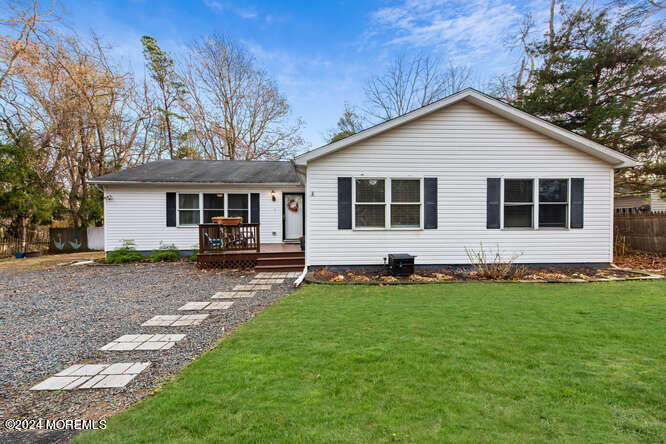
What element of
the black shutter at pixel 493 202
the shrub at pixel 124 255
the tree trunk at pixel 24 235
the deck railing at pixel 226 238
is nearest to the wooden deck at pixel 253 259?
the deck railing at pixel 226 238

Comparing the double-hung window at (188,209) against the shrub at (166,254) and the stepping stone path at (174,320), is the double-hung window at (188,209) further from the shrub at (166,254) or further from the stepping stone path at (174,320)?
the stepping stone path at (174,320)

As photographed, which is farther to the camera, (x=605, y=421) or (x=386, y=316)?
(x=386, y=316)

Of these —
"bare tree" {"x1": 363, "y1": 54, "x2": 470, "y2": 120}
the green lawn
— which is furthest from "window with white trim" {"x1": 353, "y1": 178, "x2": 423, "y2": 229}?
"bare tree" {"x1": 363, "y1": 54, "x2": 470, "y2": 120}

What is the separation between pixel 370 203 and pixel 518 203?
4.08 metres

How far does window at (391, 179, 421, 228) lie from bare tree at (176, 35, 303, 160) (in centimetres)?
1448

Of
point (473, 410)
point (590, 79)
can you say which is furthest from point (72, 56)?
point (590, 79)

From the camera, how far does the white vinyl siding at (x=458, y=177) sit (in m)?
7.38

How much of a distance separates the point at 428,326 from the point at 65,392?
3874 millimetres

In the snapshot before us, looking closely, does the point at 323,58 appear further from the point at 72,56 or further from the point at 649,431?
the point at 649,431

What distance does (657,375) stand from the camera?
2.39 metres

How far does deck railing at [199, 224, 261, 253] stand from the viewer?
8.66 metres

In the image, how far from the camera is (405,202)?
7.47m

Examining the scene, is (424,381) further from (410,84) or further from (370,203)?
(410,84)

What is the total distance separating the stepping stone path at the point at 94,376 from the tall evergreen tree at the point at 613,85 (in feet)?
49.4
